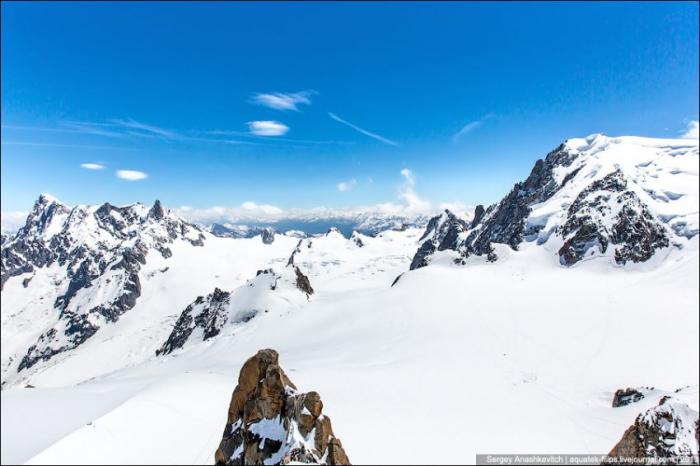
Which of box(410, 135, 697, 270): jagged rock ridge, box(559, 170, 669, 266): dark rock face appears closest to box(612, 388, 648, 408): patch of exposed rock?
box(410, 135, 697, 270): jagged rock ridge

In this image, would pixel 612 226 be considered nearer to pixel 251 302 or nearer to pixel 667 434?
pixel 667 434

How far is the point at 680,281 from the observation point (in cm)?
5050

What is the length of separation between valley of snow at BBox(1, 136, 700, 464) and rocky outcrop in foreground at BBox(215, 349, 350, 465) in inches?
254

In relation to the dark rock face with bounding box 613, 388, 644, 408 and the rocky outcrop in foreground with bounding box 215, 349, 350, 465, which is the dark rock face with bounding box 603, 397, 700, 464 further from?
the dark rock face with bounding box 613, 388, 644, 408

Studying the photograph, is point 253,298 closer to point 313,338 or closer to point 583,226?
point 313,338

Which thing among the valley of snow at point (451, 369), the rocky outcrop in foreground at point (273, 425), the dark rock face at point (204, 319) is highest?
the rocky outcrop in foreground at point (273, 425)

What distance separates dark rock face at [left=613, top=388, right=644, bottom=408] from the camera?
2366 centimetres

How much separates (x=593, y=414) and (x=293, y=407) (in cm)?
2261

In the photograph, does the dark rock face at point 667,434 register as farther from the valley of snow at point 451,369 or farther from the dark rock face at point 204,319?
the dark rock face at point 204,319

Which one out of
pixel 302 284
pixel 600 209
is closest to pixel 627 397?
pixel 600 209

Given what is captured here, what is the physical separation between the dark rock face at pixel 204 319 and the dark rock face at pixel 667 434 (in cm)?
7636

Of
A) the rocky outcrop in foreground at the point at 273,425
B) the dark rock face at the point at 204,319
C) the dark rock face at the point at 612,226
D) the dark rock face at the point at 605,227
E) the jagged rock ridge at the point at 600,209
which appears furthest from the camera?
the dark rock face at the point at 204,319

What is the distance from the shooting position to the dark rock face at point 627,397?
932 inches

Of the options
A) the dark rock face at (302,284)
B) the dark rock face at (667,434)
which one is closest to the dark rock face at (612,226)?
the dark rock face at (302,284)
